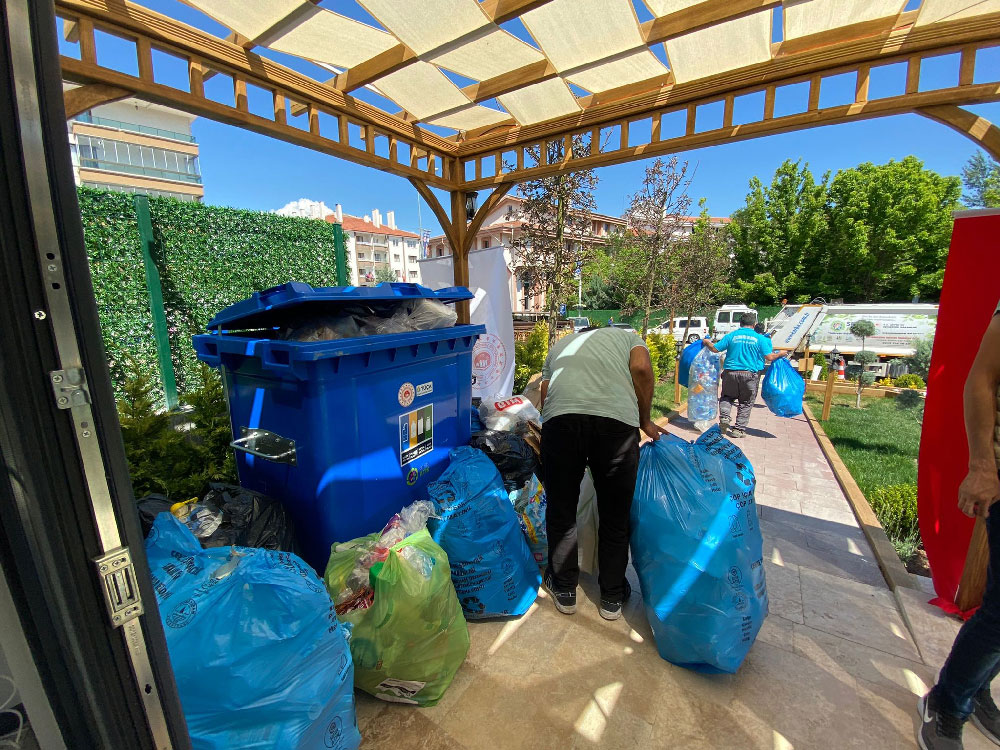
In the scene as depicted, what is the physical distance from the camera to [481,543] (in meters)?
2.09

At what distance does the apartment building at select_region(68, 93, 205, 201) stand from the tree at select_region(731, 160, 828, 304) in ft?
115

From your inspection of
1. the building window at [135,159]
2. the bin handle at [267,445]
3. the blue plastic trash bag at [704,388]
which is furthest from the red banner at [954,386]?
the building window at [135,159]

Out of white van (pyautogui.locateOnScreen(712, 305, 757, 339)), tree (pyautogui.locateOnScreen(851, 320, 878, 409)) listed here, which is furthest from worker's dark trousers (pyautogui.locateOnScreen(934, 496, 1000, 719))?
white van (pyautogui.locateOnScreen(712, 305, 757, 339))

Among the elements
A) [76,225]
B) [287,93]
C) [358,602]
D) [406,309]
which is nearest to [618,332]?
[406,309]

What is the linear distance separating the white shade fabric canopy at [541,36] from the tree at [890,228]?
2769 centimetres

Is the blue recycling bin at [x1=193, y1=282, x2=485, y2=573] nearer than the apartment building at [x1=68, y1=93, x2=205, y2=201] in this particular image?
Yes

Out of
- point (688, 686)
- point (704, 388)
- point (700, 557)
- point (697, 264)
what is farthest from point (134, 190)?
point (697, 264)

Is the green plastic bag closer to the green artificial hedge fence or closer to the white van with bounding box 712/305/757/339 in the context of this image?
the green artificial hedge fence

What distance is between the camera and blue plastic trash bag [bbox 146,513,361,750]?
3.75 ft

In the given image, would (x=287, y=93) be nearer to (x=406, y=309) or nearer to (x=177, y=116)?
(x=406, y=309)

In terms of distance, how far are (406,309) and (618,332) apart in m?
1.18

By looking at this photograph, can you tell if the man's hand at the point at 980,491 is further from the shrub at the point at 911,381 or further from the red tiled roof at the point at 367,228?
the red tiled roof at the point at 367,228

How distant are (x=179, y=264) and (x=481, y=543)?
167 inches

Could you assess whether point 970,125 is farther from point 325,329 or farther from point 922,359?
point 922,359
